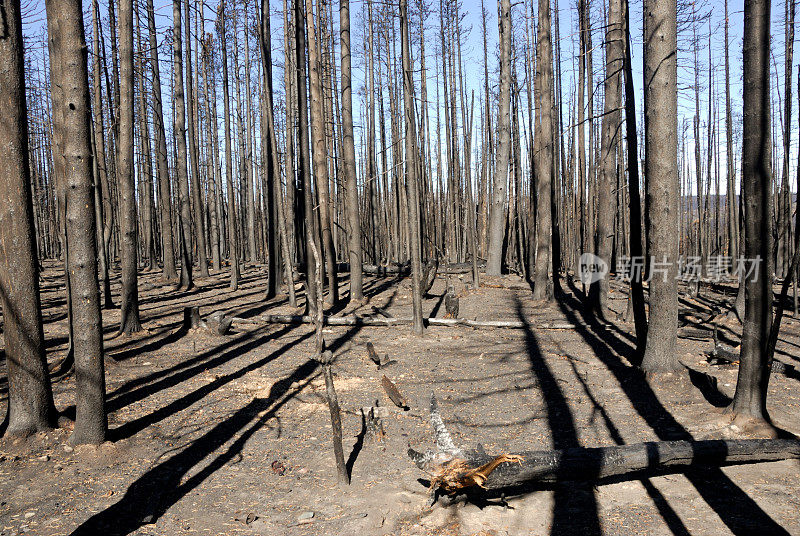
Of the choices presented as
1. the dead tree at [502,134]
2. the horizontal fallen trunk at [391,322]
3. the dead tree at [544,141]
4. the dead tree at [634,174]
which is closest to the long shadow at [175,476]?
the horizontal fallen trunk at [391,322]

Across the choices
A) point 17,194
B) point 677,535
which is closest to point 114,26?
point 17,194

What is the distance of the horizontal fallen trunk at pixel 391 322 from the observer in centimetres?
910

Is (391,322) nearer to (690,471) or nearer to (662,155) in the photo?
(662,155)

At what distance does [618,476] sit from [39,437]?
4.43 metres

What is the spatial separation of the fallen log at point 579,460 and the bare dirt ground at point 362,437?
11 cm

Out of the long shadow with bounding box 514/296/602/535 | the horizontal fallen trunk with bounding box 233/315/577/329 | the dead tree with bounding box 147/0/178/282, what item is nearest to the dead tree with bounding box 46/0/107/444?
the long shadow with bounding box 514/296/602/535

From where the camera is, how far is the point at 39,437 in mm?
4301

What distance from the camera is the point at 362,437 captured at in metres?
4.78

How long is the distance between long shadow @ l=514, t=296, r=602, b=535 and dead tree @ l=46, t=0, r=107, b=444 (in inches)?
138

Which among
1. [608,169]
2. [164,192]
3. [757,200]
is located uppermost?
[164,192]

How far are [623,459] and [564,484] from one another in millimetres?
436

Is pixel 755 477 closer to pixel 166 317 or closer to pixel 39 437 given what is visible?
pixel 39 437

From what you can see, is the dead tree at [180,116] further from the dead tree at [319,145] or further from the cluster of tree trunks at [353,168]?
the dead tree at [319,145]

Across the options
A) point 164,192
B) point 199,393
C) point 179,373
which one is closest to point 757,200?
point 199,393
